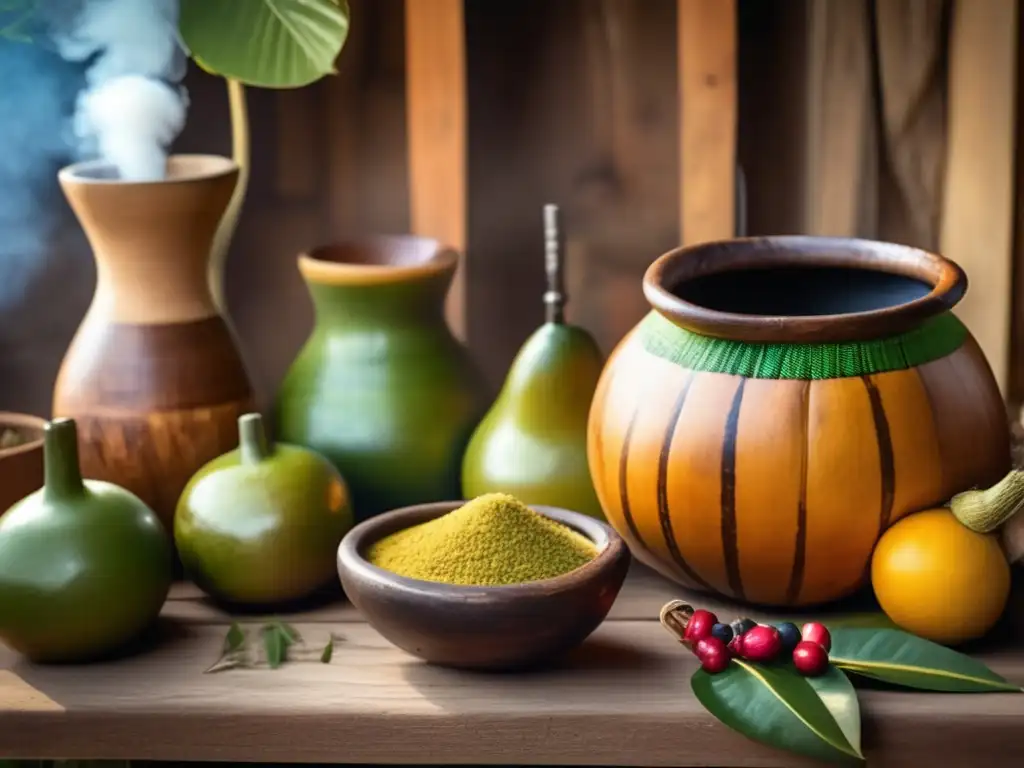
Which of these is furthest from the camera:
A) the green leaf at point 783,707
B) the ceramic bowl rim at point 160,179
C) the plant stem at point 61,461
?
the ceramic bowl rim at point 160,179

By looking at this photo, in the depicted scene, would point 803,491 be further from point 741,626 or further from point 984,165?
point 984,165

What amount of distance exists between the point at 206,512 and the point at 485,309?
392 mm

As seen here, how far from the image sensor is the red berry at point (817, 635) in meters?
0.82

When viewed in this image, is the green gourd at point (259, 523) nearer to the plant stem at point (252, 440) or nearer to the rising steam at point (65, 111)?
the plant stem at point (252, 440)

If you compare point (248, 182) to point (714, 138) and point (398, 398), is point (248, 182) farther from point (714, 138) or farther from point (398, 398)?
point (714, 138)

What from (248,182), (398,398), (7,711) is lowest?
(7,711)

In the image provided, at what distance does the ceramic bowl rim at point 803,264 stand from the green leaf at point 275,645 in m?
0.33

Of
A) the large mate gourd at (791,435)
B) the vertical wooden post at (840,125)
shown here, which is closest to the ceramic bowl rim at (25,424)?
the large mate gourd at (791,435)

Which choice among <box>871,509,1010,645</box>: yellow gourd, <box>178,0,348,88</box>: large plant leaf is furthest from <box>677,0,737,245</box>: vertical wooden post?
<box>871,509,1010,645</box>: yellow gourd

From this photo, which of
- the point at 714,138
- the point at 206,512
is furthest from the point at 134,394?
the point at 714,138

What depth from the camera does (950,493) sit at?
865mm

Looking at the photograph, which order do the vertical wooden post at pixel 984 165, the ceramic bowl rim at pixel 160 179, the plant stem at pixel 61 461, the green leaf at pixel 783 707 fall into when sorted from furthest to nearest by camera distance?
the vertical wooden post at pixel 984 165 < the ceramic bowl rim at pixel 160 179 < the plant stem at pixel 61 461 < the green leaf at pixel 783 707

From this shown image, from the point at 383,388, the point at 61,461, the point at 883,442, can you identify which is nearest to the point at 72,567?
the point at 61,461

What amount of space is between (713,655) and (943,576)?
0.49 ft
